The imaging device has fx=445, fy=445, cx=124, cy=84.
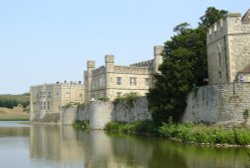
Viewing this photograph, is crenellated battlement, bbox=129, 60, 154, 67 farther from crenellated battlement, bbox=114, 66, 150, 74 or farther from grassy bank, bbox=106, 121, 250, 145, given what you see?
grassy bank, bbox=106, 121, 250, 145

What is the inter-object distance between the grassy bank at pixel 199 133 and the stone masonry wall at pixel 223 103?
83 centimetres

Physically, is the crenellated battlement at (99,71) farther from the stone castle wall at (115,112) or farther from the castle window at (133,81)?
the stone castle wall at (115,112)

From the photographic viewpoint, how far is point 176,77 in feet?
97.7

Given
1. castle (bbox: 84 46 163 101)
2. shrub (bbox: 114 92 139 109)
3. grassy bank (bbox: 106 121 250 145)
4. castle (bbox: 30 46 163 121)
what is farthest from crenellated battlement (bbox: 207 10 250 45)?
castle (bbox: 84 46 163 101)

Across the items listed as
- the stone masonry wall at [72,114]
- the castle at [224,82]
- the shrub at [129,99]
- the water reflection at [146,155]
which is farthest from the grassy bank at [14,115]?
the water reflection at [146,155]

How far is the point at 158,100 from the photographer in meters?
30.8

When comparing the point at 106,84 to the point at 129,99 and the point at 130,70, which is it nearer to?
the point at 130,70

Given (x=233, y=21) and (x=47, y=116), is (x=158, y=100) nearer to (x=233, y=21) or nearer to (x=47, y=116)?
(x=233, y=21)

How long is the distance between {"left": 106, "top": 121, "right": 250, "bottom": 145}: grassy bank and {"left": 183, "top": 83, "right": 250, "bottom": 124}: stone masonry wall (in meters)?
0.83

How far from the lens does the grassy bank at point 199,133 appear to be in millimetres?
23062

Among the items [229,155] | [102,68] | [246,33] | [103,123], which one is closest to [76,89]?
[102,68]

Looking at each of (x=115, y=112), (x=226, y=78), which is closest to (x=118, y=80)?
(x=115, y=112)

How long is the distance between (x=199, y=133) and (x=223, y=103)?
7.46 ft

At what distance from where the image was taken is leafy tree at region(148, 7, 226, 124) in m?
29.8
